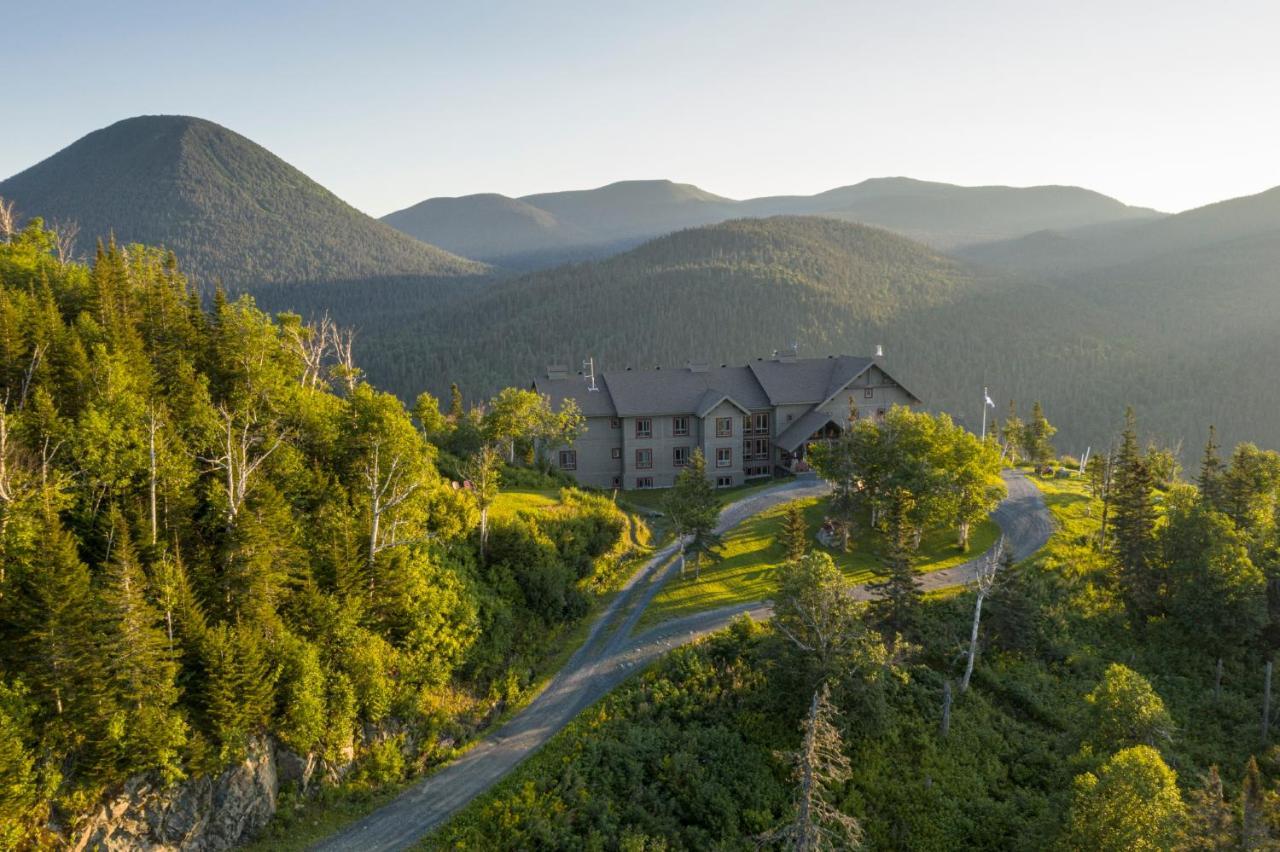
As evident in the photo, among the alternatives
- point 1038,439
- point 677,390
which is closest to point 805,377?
Answer: point 677,390

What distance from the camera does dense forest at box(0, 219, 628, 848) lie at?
22219 millimetres

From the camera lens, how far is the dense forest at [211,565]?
72.9ft

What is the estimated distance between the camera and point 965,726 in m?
34.4

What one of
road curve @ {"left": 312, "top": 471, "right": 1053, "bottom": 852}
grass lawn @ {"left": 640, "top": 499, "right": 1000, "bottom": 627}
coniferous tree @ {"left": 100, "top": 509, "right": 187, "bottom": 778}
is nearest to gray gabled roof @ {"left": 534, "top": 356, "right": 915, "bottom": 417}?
road curve @ {"left": 312, "top": 471, "right": 1053, "bottom": 852}

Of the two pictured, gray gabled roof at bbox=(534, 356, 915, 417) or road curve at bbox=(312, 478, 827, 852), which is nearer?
road curve at bbox=(312, 478, 827, 852)

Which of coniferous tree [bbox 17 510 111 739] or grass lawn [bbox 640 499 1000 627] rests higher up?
coniferous tree [bbox 17 510 111 739]

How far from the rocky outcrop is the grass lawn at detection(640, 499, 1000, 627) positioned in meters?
21.6

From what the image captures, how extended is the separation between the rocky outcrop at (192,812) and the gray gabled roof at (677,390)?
170 ft

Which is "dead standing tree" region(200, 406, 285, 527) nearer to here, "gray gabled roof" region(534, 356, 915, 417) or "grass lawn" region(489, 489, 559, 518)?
"grass lawn" region(489, 489, 559, 518)

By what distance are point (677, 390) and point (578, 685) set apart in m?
46.3

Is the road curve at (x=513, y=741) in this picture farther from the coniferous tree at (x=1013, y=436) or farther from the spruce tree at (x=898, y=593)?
the coniferous tree at (x=1013, y=436)

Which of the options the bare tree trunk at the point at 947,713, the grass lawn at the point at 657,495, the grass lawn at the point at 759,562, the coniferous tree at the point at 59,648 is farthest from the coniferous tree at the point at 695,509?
the coniferous tree at the point at 59,648

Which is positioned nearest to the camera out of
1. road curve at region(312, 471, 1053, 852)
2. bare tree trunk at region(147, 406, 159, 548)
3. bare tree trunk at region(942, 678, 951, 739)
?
bare tree trunk at region(147, 406, 159, 548)

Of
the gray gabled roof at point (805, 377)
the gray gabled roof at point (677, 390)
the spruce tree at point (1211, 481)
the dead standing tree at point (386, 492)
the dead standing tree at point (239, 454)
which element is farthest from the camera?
the gray gabled roof at point (805, 377)
